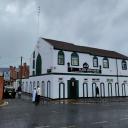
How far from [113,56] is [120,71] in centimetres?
286

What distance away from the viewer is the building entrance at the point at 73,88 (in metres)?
36.3

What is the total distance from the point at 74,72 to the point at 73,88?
2.36m

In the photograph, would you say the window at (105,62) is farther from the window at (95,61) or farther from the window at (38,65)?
the window at (38,65)

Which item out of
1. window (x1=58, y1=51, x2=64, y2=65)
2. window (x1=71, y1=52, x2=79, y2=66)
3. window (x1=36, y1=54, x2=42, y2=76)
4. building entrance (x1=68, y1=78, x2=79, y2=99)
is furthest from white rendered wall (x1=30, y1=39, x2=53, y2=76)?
building entrance (x1=68, y1=78, x2=79, y2=99)

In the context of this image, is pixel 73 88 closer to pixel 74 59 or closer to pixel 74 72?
pixel 74 72

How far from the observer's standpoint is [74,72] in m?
37.2

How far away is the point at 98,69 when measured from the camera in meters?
40.3

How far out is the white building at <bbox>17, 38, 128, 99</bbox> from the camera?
35625 mm

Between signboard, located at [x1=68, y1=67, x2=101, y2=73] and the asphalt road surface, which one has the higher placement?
signboard, located at [x1=68, y1=67, x2=101, y2=73]

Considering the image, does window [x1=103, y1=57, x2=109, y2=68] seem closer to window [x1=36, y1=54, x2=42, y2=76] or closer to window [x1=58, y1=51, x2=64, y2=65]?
window [x1=58, y1=51, x2=64, y2=65]

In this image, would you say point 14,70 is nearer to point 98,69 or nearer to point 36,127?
point 98,69

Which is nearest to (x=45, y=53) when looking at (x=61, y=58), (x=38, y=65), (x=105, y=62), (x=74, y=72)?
(x=61, y=58)

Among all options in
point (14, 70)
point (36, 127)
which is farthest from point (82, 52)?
point (14, 70)

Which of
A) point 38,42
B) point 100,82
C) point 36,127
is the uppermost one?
point 38,42
